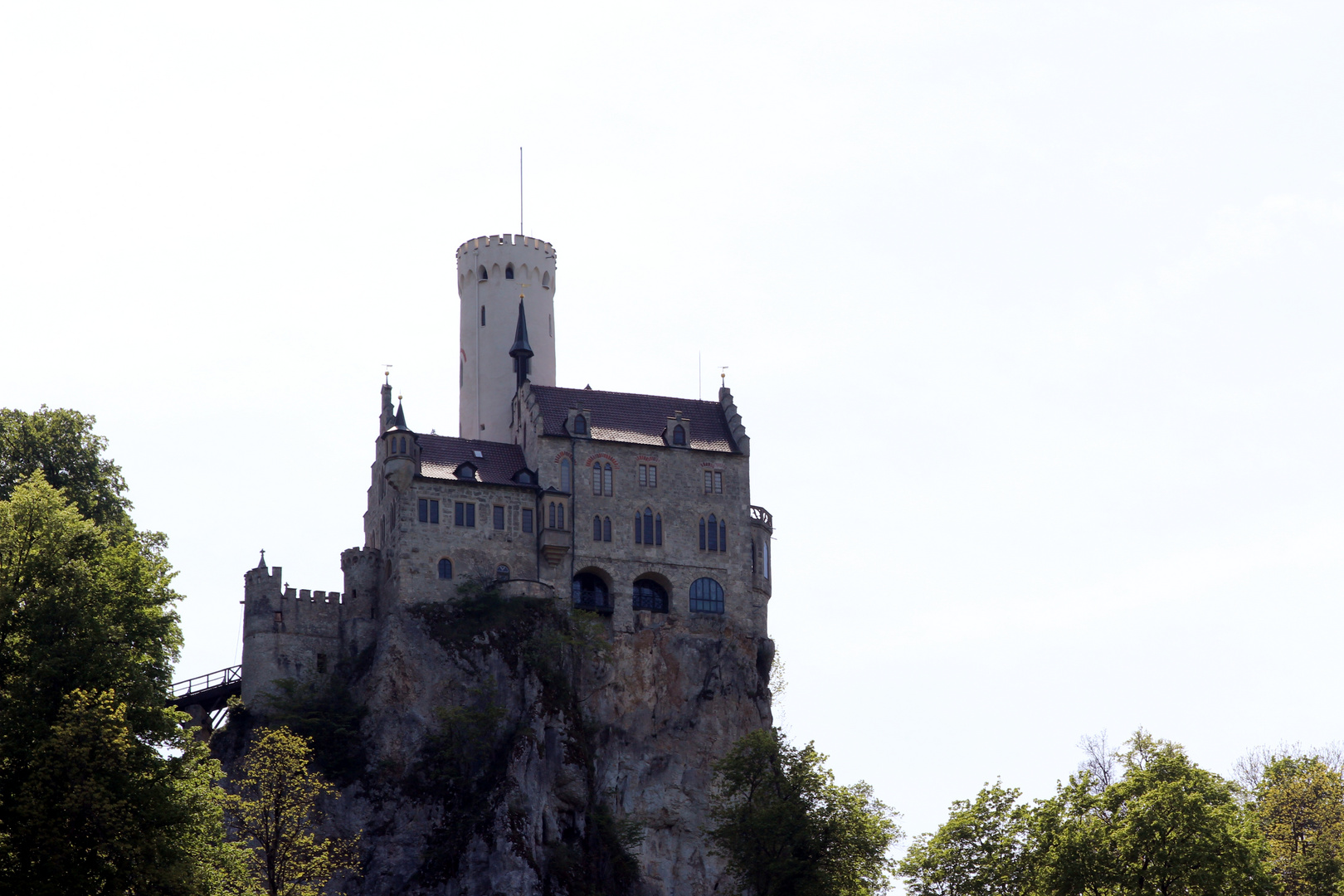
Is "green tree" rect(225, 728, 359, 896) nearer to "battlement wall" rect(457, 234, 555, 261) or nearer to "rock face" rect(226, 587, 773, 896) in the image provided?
"rock face" rect(226, 587, 773, 896)

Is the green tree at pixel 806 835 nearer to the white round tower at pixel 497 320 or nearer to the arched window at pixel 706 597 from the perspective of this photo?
the arched window at pixel 706 597

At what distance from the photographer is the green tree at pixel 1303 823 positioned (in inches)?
3329

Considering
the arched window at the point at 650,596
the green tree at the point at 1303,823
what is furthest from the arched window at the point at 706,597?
the green tree at the point at 1303,823

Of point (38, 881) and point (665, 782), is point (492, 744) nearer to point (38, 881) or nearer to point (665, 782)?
point (665, 782)

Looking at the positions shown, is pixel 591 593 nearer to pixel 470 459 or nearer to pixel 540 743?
pixel 470 459

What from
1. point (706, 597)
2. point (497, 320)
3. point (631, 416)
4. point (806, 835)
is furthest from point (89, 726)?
point (497, 320)

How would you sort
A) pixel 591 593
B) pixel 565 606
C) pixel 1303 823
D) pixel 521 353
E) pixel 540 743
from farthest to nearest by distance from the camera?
pixel 521 353 < pixel 591 593 < pixel 565 606 < pixel 540 743 < pixel 1303 823

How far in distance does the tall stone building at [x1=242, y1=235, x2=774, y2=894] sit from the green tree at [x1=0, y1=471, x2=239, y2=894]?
119ft

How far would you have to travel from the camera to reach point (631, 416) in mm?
120250

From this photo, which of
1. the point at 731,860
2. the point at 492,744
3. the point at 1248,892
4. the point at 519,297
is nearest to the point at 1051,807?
the point at 1248,892

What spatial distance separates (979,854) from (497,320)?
58888 millimetres

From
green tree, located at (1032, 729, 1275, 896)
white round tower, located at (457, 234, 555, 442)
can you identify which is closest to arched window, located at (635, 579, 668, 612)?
white round tower, located at (457, 234, 555, 442)

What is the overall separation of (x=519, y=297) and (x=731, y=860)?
164 feet

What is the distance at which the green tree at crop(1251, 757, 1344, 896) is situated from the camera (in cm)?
8456
